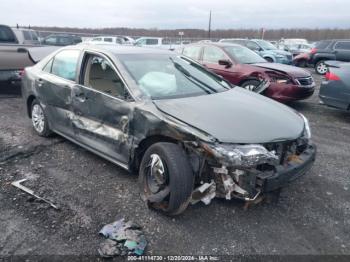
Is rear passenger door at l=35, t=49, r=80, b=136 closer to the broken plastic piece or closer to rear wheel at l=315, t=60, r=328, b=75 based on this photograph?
the broken plastic piece

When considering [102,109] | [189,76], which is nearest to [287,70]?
[189,76]

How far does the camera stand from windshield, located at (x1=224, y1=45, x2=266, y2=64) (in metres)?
8.03

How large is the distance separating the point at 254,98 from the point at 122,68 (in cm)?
168

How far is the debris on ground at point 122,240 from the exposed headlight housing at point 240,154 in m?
0.99

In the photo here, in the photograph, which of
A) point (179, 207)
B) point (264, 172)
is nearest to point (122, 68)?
point (179, 207)

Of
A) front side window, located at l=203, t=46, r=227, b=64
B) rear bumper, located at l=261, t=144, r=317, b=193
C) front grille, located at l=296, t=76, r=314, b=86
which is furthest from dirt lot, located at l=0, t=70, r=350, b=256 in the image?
front side window, located at l=203, t=46, r=227, b=64

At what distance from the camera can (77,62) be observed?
4.23 m

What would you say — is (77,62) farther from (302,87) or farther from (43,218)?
(302,87)

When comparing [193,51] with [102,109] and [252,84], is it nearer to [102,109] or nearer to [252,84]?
[252,84]

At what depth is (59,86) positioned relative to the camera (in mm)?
4438

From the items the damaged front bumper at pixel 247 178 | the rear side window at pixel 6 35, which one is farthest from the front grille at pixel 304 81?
the rear side window at pixel 6 35

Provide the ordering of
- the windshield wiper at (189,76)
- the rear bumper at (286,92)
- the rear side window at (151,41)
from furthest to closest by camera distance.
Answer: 1. the rear side window at (151,41)
2. the rear bumper at (286,92)
3. the windshield wiper at (189,76)

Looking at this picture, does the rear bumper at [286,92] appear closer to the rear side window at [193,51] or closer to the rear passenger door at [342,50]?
the rear side window at [193,51]

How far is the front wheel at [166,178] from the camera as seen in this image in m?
2.89
